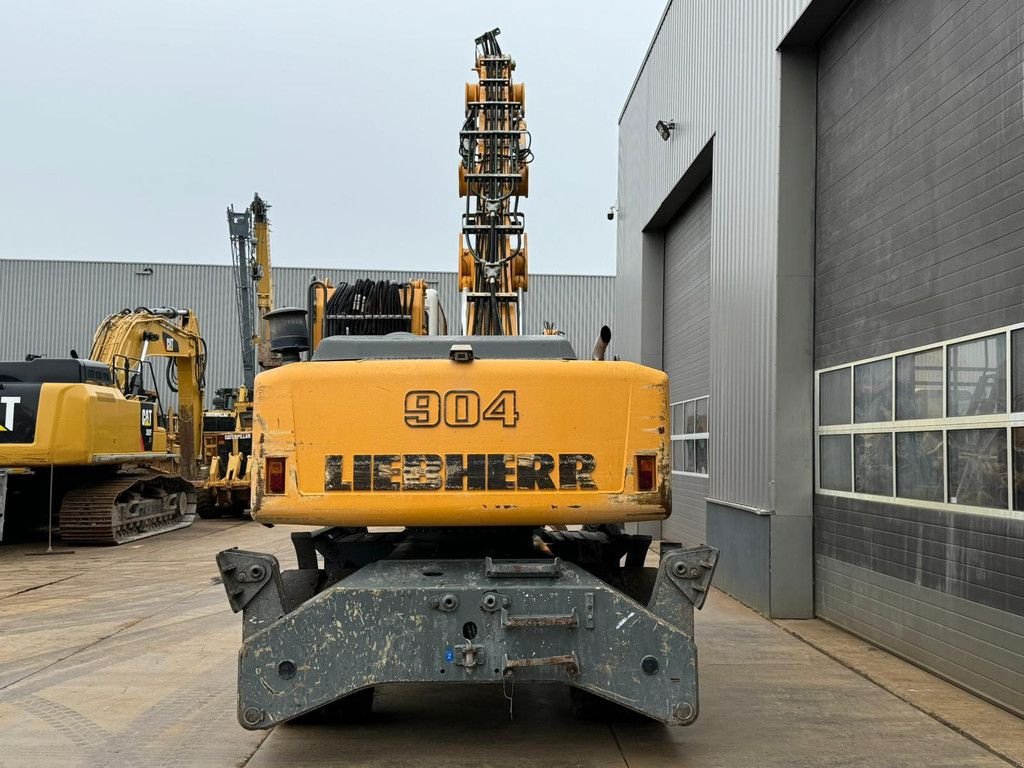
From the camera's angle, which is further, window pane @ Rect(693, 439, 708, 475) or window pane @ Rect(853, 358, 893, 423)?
window pane @ Rect(693, 439, 708, 475)

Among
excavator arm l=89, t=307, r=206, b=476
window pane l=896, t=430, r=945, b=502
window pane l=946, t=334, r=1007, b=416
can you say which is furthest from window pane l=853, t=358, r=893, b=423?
excavator arm l=89, t=307, r=206, b=476

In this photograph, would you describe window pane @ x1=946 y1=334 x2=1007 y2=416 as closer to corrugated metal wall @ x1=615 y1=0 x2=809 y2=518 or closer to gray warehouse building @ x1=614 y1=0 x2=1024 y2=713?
gray warehouse building @ x1=614 y1=0 x2=1024 y2=713

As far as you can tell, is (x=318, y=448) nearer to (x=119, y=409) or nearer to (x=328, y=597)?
(x=328, y=597)

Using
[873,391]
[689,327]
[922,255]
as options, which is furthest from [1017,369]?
[689,327]

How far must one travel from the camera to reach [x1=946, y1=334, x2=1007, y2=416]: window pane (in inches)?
238

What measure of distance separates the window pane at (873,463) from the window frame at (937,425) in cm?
4

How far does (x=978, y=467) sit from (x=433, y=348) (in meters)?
3.61

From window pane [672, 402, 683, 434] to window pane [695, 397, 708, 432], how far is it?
120 cm

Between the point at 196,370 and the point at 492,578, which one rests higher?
the point at 196,370

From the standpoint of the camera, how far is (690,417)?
48.3 feet

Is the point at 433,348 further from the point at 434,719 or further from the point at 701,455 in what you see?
the point at 701,455

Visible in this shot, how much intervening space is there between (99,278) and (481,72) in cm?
3453

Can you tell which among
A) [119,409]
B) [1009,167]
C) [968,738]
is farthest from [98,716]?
[119,409]

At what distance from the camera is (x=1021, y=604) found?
5.80m
